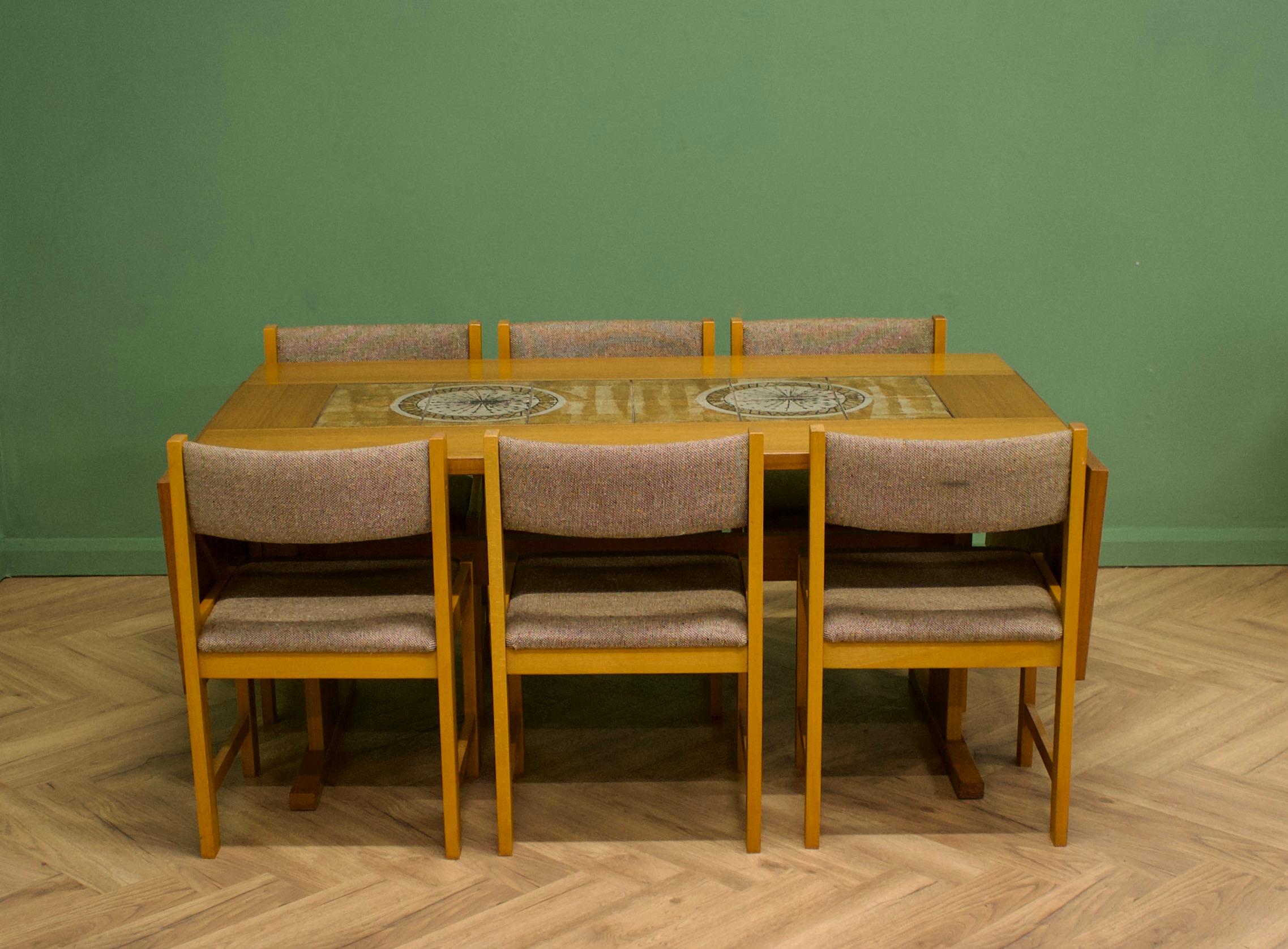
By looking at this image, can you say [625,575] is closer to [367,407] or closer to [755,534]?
[755,534]

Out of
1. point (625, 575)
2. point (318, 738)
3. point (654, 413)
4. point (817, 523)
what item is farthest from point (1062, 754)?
point (318, 738)

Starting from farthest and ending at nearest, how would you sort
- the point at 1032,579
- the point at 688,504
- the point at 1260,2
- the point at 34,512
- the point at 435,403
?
the point at 34,512
the point at 1260,2
the point at 435,403
the point at 1032,579
the point at 688,504

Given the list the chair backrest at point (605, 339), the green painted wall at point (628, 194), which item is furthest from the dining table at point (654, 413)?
the green painted wall at point (628, 194)

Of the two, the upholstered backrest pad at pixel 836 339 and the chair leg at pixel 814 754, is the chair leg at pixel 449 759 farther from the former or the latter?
the upholstered backrest pad at pixel 836 339

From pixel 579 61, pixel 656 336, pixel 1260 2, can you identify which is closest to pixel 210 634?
pixel 656 336

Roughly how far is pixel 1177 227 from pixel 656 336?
162 centimetres

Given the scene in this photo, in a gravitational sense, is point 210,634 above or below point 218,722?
above

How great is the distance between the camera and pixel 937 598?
260cm

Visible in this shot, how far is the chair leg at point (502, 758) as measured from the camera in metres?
2.53

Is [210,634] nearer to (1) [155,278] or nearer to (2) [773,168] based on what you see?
(1) [155,278]

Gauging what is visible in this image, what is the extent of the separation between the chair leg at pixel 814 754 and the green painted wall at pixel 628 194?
1685mm

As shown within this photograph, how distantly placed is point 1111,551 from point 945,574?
1.65m

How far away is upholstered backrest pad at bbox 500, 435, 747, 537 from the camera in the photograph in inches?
92.0

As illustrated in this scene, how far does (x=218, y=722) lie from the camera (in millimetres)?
3191
